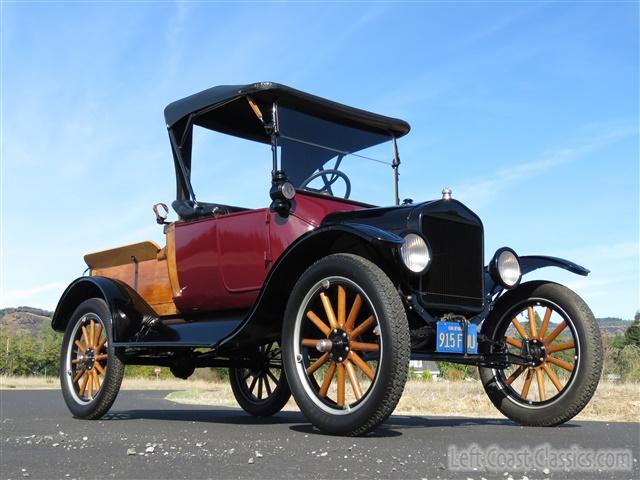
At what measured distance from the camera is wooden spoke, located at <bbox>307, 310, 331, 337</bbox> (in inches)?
186

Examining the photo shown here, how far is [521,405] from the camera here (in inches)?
226

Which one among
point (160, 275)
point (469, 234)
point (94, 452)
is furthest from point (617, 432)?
point (160, 275)

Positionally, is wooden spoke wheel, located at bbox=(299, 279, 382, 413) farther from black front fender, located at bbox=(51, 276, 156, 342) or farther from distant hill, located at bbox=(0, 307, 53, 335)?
distant hill, located at bbox=(0, 307, 53, 335)

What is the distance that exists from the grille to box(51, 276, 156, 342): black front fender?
2992mm

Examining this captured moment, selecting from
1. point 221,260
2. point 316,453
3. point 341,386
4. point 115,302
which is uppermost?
point 221,260

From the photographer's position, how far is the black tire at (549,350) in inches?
209

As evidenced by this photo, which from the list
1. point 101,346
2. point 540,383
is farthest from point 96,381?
point 540,383

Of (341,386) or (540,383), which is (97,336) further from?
(540,383)

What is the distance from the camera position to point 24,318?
167625 millimetres

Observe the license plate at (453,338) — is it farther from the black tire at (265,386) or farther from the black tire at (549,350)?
the black tire at (265,386)

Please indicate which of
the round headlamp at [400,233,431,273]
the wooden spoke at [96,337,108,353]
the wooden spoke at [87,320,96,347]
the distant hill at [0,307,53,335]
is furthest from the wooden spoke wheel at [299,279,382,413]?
the distant hill at [0,307,53,335]

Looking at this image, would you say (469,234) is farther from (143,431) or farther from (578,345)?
(143,431)

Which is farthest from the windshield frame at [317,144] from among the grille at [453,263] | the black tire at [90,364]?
the black tire at [90,364]

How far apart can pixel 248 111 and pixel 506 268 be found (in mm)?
2662
